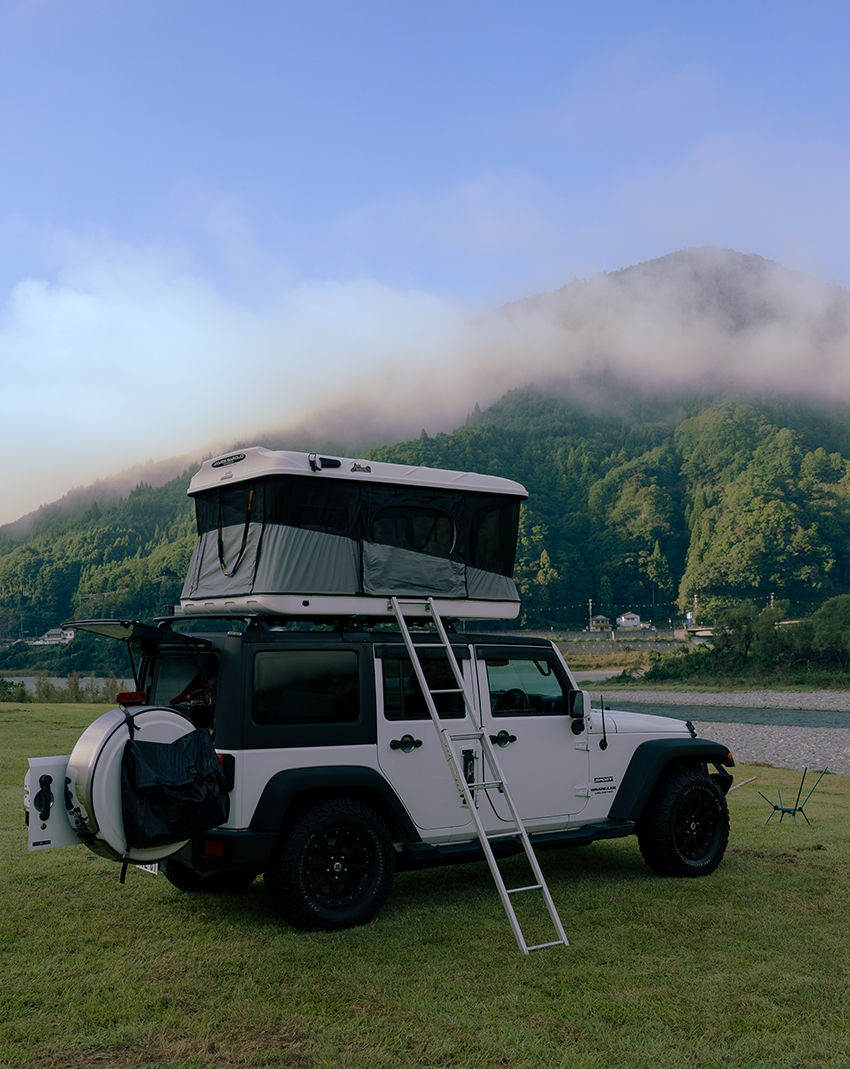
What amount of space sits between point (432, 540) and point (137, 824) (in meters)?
3.01

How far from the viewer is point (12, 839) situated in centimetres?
880

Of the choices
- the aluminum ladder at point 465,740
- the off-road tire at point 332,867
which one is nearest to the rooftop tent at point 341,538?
the aluminum ladder at point 465,740

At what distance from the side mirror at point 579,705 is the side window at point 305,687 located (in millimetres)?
1871

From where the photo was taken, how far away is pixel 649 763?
730 cm

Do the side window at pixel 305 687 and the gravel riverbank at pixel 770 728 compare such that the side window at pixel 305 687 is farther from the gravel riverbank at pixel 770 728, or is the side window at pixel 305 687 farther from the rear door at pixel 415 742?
the gravel riverbank at pixel 770 728

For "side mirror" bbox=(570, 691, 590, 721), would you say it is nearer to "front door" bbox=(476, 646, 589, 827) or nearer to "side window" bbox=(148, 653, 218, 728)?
"front door" bbox=(476, 646, 589, 827)

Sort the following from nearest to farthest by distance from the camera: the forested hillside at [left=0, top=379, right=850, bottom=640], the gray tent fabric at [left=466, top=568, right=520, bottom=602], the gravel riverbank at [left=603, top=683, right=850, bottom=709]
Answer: the gray tent fabric at [left=466, top=568, right=520, bottom=602], the gravel riverbank at [left=603, top=683, right=850, bottom=709], the forested hillside at [left=0, top=379, right=850, bottom=640]

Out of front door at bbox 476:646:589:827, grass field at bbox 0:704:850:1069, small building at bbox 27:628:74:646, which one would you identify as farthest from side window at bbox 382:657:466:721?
→ small building at bbox 27:628:74:646

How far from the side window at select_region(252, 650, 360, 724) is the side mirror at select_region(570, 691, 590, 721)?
1871mm

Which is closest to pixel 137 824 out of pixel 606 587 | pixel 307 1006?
pixel 307 1006

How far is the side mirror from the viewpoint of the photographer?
6992 mm

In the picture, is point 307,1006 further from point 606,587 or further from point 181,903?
point 606,587

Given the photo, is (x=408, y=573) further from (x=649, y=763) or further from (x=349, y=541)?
(x=649, y=763)

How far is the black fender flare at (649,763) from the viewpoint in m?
7.21
